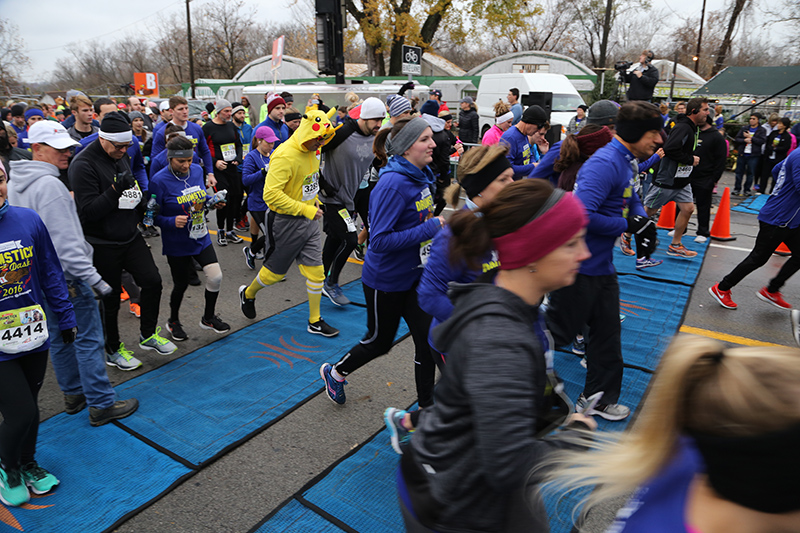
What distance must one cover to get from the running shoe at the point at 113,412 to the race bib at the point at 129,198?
1448mm

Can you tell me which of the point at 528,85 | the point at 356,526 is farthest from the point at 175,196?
the point at 528,85

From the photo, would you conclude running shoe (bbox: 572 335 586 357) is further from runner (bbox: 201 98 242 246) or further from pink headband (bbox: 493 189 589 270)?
runner (bbox: 201 98 242 246)

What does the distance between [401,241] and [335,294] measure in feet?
9.26

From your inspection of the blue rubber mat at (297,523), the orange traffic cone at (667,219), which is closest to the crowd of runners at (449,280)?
the blue rubber mat at (297,523)

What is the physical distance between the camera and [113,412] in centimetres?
365

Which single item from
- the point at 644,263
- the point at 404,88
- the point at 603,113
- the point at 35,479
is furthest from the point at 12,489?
the point at 404,88

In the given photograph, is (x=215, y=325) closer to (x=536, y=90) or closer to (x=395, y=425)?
(x=395, y=425)

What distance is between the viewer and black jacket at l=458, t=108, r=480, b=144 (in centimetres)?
1262

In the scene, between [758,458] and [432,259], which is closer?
[758,458]

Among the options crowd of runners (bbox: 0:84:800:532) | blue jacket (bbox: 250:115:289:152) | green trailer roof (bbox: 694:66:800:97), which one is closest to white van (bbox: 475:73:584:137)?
green trailer roof (bbox: 694:66:800:97)

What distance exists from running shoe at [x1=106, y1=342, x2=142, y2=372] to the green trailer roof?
66.5 ft

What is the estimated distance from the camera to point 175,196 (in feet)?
15.2

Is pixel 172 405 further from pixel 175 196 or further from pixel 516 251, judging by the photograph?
pixel 516 251

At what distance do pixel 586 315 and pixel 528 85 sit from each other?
16.0 meters
